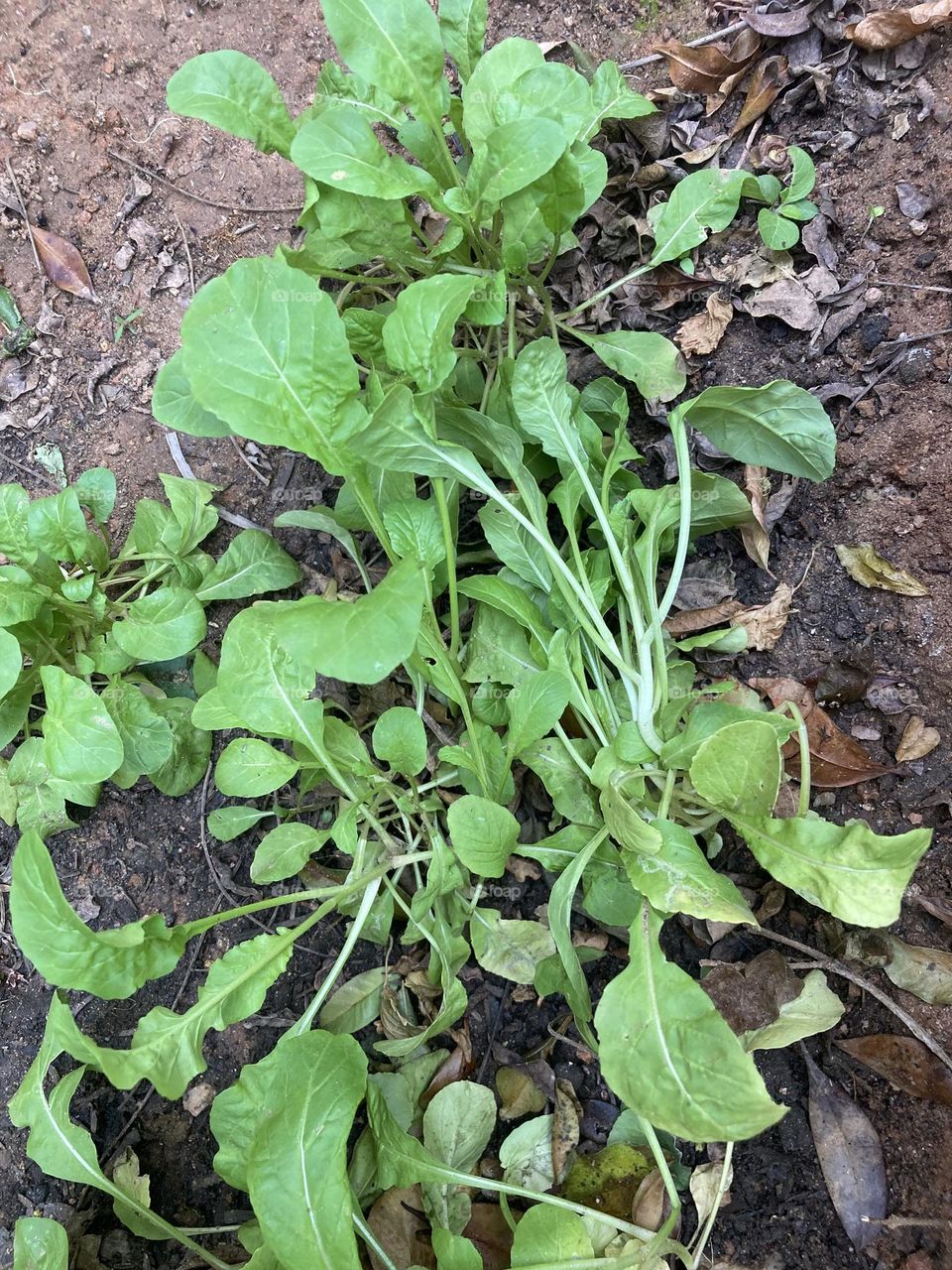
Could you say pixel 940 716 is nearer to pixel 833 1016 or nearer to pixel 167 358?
pixel 833 1016

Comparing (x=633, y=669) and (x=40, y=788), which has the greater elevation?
(x=40, y=788)

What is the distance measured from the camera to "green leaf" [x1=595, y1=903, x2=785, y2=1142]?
90 centimetres

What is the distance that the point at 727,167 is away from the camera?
1.58 meters

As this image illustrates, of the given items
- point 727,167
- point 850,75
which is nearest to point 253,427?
point 727,167

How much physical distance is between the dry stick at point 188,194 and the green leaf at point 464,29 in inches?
17.6

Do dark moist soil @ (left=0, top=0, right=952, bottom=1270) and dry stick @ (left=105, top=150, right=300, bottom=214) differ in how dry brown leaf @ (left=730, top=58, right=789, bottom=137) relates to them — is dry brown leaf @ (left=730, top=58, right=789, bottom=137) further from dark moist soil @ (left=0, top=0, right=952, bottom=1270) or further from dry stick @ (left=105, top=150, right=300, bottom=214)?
dry stick @ (left=105, top=150, right=300, bottom=214)

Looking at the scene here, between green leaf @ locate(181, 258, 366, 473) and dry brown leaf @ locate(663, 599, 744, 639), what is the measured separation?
73 centimetres

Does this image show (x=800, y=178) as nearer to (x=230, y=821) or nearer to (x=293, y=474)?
(x=293, y=474)

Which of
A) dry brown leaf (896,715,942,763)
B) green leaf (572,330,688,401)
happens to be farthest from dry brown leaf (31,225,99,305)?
dry brown leaf (896,715,942,763)

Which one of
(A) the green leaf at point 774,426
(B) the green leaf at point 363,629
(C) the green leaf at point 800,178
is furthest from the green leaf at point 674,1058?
(C) the green leaf at point 800,178

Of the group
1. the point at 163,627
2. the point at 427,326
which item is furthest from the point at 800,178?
the point at 163,627

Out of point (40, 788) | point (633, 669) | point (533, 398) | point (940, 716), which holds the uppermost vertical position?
point (533, 398)

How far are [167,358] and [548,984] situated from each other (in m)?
1.48

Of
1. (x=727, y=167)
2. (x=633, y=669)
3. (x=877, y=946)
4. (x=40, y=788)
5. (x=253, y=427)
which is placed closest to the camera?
(x=253, y=427)
